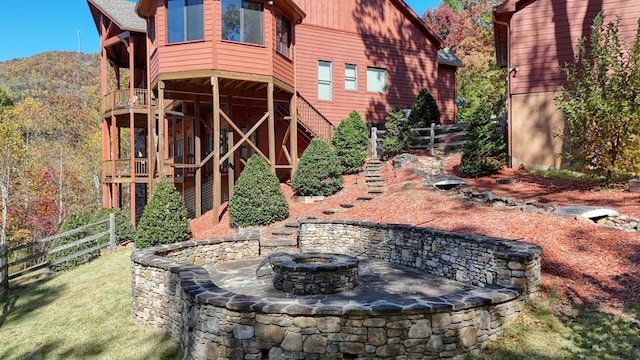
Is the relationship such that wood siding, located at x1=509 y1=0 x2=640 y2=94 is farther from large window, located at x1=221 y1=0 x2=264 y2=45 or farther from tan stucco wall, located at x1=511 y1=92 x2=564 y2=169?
large window, located at x1=221 y1=0 x2=264 y2=45

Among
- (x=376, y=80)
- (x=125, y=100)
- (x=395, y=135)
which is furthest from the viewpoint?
(x=376, y=80)

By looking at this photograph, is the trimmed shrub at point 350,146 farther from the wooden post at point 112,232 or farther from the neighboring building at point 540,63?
the wooden post at point 112,232

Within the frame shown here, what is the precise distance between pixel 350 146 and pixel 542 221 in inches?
339

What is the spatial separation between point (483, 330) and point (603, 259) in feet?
9.81

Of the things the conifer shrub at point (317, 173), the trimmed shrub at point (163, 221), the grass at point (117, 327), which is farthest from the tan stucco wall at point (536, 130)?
the trimmed shrub at point (163, 221)

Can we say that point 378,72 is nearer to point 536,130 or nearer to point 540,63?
point 540,63

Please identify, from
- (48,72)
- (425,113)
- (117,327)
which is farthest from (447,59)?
(48,72)

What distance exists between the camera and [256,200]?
42.2 feet

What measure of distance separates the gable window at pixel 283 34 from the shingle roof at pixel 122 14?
5804mm

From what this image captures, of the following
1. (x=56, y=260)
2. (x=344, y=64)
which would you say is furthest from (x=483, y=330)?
(x=344, y=64)

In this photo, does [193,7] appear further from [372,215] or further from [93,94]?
[93,94]

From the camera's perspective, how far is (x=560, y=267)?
7.05 metres

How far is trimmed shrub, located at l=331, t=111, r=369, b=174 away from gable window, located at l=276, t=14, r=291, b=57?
11.5 ft

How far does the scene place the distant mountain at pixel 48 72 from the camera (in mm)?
58406
